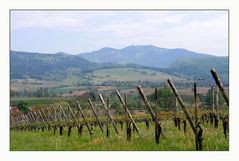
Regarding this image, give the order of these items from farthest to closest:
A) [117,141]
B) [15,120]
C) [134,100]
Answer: [15,120]
[134,100]
[117,141]

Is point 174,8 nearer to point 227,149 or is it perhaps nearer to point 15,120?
point 227,149

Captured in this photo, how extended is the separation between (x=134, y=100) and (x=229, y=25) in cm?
2653

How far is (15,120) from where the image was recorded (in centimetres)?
6162

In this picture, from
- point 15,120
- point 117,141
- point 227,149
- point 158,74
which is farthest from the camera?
point 158,74
